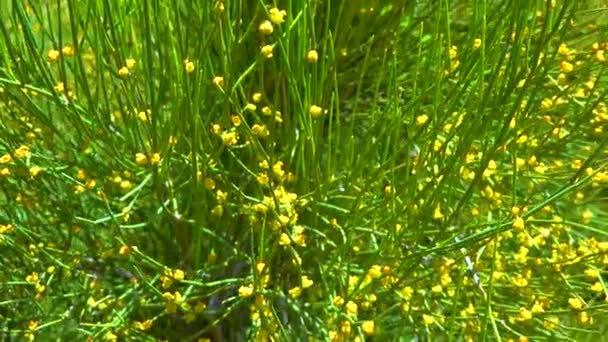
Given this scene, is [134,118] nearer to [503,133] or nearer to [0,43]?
[0,43]

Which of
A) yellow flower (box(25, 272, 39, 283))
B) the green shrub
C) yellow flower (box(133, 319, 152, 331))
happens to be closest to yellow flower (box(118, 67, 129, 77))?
the green shrub

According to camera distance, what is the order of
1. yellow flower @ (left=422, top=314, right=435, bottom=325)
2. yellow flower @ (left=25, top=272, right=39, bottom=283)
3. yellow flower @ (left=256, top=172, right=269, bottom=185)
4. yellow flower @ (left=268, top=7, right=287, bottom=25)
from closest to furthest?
yellow flower @ (left=268, top=7, right=287, bottom=25) < yellow flower @ (left=256, top=172, right=269, bottom=185) < yellow flower @ (left=422, top=314, right=435, bottom=325) < yellow flower @ (left=25, top=272, right=39, bottom=283)

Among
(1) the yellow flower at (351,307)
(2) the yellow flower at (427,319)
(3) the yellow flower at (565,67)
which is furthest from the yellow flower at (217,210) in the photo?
(3) the yellow flower at (565,67)

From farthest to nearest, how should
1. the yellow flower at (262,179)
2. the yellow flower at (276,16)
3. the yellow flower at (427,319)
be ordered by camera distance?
the yellow flower at (427,319)
the yellow flower at (262,179)
the yellow flower at (276,16)

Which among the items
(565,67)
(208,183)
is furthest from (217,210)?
(565,67)

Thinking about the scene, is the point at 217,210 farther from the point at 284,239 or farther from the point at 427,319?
the point at 427,319

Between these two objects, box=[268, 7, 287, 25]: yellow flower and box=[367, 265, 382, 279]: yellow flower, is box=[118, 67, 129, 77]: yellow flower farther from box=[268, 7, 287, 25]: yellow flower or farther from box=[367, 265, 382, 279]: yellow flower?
box=[367, 265, 382, 279]: yellow flower

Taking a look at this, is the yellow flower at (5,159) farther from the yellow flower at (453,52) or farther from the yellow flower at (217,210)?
the yellow flower at (453,52)

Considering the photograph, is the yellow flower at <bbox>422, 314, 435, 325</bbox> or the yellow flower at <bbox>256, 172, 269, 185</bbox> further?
the yellow flower at <bbox>422, 314, 435, 325</bbox>

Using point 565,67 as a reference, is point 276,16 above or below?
above

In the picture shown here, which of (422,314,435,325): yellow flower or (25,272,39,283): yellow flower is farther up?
(422,314,435,325): yellow flower

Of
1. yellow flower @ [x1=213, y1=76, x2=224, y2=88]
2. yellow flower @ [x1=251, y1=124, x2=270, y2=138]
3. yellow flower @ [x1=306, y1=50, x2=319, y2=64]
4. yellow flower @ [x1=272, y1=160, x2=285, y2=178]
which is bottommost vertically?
yellow flower @ [x1=272, y1=160, x2=285, y2=178]

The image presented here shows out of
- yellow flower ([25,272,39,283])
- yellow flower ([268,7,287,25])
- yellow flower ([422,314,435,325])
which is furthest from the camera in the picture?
yellow flower ([25,272,39,283])

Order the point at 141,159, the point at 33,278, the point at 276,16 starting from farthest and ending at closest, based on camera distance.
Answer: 1. the point at 33,278
2. the point at 141,159
3. the point at 276,16
